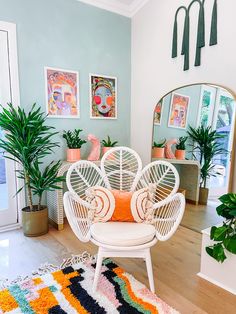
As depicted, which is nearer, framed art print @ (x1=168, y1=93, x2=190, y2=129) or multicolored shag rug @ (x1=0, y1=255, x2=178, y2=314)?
multicolored shag rug @ (x1=0, y1=255, x2=178, y2=314)

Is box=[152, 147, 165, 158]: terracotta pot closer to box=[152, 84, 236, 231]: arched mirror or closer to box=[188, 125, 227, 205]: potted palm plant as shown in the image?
box=[152, 84, 236, 231]: arched mirror

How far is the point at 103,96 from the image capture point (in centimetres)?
312

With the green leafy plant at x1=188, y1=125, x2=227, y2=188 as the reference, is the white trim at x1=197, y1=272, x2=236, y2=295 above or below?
below

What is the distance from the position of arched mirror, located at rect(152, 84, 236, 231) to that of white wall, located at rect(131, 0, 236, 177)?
0.13 meters

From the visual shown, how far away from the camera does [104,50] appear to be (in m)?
3.07

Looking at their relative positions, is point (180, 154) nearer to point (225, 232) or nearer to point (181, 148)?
point (181, 148)

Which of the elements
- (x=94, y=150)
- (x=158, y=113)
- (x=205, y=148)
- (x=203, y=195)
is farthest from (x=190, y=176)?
(x=94, y=150)

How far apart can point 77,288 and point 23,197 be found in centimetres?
134

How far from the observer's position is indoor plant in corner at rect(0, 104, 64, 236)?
7.36 feet

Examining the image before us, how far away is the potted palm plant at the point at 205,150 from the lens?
241 centimetres

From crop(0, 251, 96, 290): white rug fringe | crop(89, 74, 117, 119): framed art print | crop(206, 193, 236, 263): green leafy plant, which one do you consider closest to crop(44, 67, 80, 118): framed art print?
crop(89, 74, 117, 119): framed art print

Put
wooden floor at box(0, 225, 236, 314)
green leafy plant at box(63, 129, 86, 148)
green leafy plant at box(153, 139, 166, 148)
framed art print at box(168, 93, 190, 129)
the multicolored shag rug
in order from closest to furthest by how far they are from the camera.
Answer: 1. the multicolored shag rug
2. wooden floor at box(0, 225, 236, 314)
3. framed art print at box(168, 93, 190, 129)
4. green leafy plant at box(63, 129, 86, 148)
5. green leafy plant at box(153, 139, 166, 148)

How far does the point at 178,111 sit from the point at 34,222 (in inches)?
74.8

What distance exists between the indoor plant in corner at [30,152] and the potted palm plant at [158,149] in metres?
1.17
